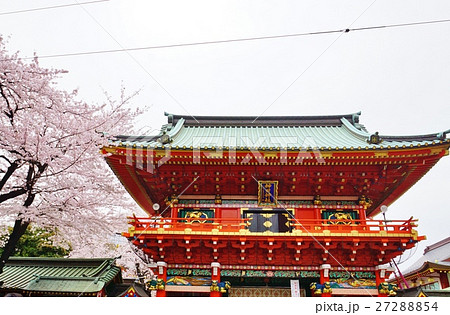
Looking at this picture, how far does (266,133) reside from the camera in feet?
44.9

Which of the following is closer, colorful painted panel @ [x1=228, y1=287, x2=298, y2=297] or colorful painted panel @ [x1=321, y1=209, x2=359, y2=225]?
colorful painted panel @ [x1=228, y1=287, x2=298, y2=297]

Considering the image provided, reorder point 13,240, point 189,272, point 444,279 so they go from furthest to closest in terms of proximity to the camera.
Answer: point 444,279
point 189,272
point 13,240

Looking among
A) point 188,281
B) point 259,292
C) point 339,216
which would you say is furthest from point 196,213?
point 339,216

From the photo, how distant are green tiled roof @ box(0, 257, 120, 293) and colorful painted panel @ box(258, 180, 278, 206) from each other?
6512 mm

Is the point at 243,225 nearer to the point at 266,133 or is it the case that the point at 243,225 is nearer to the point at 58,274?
the point at 266,133

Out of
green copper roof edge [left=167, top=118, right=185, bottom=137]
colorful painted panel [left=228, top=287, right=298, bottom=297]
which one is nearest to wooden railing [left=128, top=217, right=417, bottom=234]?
colorful painted panel [left=228, top=287, right=298, bottom=297]

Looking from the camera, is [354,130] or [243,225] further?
[354,130]

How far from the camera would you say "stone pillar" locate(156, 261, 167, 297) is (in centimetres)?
905

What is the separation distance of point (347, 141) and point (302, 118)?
3399mm

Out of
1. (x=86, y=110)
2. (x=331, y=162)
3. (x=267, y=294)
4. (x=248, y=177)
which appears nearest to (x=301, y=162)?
(x=331, y=162)

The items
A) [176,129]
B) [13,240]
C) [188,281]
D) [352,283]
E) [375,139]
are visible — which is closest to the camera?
[13,240]

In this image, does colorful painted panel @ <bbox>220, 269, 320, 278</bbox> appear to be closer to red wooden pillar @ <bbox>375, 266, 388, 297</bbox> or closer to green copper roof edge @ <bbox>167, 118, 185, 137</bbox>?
red wooden pillar @ <bbox>375, 266, 388, 297</bbox>

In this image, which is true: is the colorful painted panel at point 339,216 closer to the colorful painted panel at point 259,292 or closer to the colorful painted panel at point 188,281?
the colorful painted panel at point 259,292

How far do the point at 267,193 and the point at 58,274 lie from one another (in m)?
8.96
